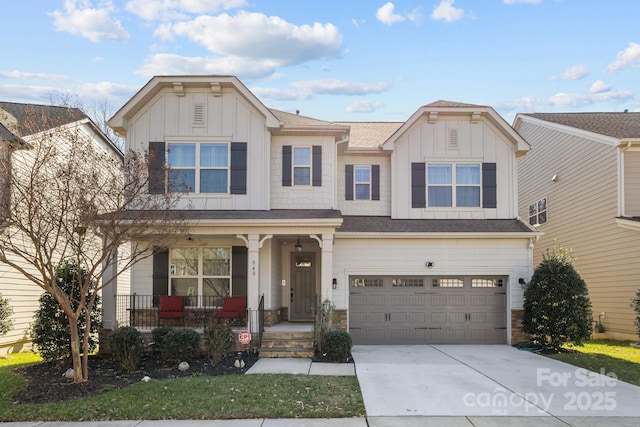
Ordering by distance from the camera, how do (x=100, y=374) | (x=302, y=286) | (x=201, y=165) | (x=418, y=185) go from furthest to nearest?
(x=302, y=286) < (x=418, y=185) < (x=201, y=165) < (x=100, y=374)

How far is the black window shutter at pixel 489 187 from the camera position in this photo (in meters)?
16.9

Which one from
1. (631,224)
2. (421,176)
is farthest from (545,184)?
(421,176)

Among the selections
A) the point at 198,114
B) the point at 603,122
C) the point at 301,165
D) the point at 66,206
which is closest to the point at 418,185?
the point at 301,165

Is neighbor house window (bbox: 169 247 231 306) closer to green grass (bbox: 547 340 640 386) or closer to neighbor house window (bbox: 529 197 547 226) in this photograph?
green grass (bbox: 547 340 640 386)

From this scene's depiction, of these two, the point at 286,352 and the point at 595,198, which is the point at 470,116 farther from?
the point at 286,352

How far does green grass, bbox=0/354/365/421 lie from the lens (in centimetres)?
818

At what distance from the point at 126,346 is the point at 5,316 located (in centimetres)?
426

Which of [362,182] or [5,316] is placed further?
[362,182]

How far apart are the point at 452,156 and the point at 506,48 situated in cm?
337

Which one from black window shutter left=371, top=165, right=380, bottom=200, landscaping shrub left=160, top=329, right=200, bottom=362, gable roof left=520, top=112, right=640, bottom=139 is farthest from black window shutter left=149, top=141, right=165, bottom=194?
gable roof left=520, top=112, right=640, bottom=139

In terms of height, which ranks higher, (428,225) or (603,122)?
(603,122)

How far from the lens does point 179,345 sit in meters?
12.6

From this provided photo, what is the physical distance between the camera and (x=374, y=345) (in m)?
16.0

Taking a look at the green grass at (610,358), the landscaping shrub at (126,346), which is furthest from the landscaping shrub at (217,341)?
→ the green grass at (610,358)
